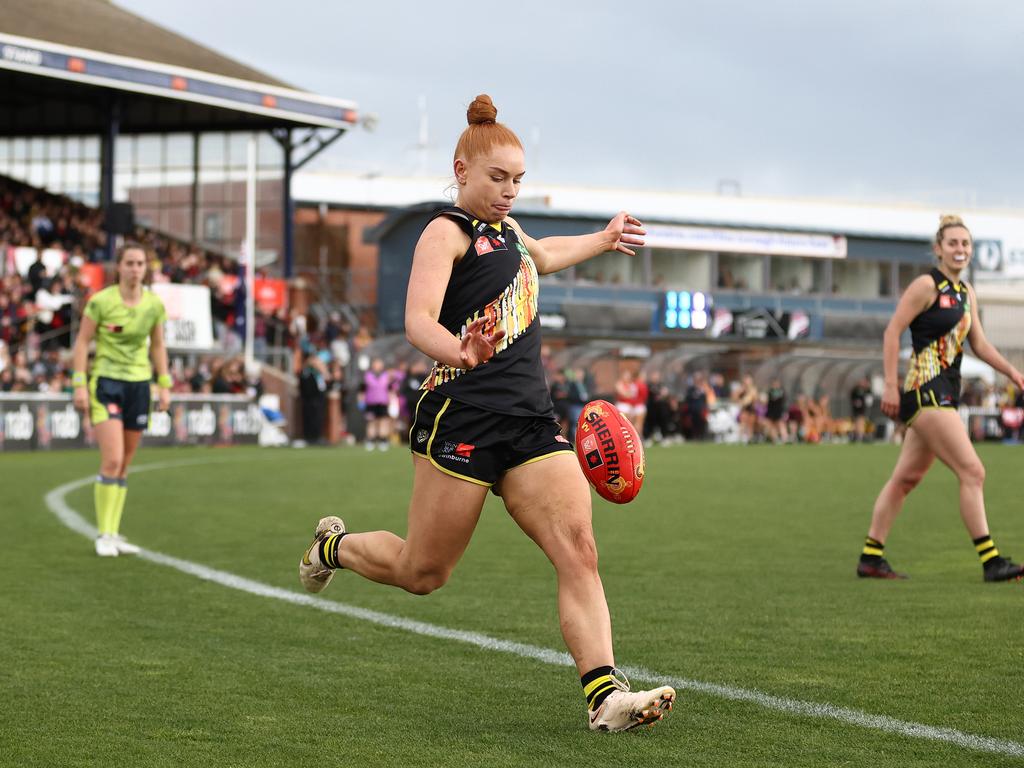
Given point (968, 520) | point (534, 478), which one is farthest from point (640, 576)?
point (534, 478)

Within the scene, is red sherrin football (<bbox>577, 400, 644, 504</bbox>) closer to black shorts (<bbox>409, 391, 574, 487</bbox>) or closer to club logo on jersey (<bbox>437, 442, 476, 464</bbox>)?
black shorts (<bbox>409, 391, 574, 487</bbox>)

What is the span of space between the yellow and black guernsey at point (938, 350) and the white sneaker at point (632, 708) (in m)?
5.00

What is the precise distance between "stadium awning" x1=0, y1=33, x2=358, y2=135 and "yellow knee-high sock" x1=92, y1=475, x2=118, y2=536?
30.3 metres

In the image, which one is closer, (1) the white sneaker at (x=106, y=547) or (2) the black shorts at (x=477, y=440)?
(2) the black shorts at (x=477, y=440)

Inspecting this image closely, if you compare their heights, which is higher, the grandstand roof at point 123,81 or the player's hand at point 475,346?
the grandstand roof at point 123,81

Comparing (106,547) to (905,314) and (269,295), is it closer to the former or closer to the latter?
(905,314)

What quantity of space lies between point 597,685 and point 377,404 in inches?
1052

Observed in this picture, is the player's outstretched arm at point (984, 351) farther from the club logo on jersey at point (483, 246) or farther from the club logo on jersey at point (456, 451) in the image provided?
the club logo on jersey at point (456, 451)

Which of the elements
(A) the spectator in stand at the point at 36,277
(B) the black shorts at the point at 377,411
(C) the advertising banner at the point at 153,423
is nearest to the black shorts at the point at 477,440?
(C) the advertising banner at the point at 153,423

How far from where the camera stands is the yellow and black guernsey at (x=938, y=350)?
31.5 feet

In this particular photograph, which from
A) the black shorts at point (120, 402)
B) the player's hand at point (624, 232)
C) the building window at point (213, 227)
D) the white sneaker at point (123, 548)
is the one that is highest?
the building window at point (213, 227)

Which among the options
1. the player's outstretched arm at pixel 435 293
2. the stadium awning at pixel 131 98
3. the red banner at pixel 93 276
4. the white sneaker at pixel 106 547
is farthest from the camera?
the stadium awning at pixel 131 98

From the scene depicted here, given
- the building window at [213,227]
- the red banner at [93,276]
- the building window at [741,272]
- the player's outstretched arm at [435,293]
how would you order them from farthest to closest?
the building window at [741,272] < the building window at [213,227] < the red banner at [93,276] < the player's outstretched arm at [435,293]

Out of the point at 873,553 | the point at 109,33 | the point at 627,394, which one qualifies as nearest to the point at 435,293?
the point at 873,553
